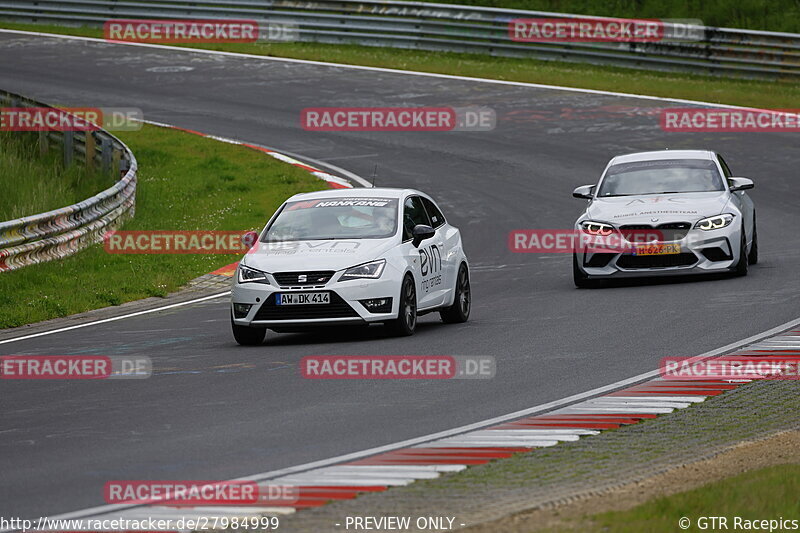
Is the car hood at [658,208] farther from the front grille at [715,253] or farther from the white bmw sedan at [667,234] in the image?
the front grille at [715,253]

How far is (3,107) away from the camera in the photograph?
95.1ft

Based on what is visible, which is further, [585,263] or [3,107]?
[3,107]

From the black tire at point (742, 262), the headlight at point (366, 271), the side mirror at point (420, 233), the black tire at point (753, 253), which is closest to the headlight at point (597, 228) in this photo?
the black tire at point (742, 262)

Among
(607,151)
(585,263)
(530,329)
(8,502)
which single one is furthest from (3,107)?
(8,502)

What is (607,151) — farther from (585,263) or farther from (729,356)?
(729,356)

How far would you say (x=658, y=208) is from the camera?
17375mm

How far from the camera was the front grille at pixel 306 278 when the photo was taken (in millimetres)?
13516

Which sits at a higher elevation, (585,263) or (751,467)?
(751,467)

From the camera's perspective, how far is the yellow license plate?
1708 centimetres

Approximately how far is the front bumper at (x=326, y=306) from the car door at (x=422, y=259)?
2.18 ft

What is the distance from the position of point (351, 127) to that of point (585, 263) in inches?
639

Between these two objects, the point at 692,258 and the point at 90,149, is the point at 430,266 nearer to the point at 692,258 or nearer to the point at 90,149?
the point at 692,258

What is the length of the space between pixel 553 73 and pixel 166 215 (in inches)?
603

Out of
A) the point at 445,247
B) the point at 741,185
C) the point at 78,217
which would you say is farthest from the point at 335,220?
the point at 78,217
